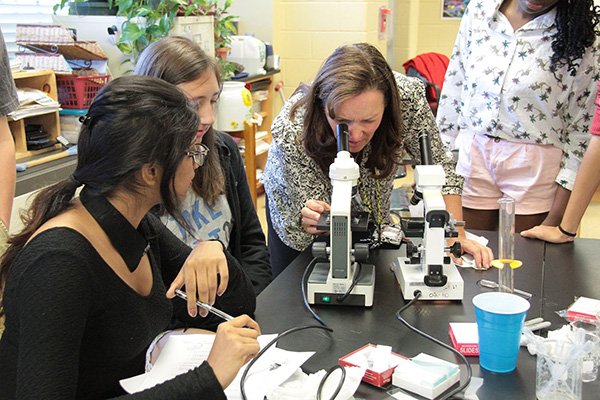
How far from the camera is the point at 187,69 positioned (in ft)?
5.08

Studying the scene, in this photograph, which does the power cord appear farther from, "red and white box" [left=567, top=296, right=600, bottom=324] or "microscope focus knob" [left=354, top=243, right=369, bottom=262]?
"red and white box" [left=567, top=296, right=600, bottom=324]

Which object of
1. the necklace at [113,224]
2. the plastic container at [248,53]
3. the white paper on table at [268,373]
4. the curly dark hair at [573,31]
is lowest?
the white paper on table at [268,373]

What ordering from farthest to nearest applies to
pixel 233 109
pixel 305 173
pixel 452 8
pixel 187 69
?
pixel 452 8
pixel 233 109
pixel 305 173
pixel 187 69

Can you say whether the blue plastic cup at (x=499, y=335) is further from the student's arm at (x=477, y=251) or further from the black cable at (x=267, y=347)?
the student's arm at (x=477, y=251)

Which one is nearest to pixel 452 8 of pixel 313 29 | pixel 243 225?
pixel 313 29

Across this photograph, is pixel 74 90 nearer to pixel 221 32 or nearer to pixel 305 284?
pixel 221 32

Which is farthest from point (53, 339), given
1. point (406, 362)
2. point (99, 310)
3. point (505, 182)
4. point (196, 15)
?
point (196, 15)

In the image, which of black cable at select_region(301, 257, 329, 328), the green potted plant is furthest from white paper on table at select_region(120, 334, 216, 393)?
the green potted plant

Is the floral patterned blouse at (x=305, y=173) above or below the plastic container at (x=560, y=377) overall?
above

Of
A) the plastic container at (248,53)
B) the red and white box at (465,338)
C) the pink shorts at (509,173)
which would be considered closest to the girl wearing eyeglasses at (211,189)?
the red and white box at (465,338)

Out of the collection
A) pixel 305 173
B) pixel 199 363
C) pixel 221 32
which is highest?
pixel 221 32

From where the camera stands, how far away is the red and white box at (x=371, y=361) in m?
1.03

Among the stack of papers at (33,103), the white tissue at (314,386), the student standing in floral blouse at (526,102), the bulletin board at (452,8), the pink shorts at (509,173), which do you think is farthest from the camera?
the bulletin board at (452,8)

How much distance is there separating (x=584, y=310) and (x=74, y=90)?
85.7 inches
